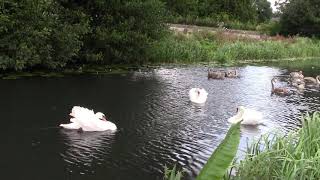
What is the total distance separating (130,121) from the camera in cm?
1202

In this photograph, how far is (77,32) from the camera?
19812mm

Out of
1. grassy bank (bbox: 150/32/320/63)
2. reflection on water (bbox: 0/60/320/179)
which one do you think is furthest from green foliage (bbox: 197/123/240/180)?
grassy bank (bbox: 150/32/320/63)

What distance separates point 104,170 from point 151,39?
1407 centimetres

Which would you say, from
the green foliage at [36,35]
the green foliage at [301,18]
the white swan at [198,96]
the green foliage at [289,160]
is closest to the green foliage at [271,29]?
the green foliage at [301,18]

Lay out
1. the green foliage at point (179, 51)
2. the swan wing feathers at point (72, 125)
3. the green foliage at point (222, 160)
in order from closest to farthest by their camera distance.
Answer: the green foliage at point (222, 160), the swan wing feathers at point (72, 125), the green foliage at point (179, 51)

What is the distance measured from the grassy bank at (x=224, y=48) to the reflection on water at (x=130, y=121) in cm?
505

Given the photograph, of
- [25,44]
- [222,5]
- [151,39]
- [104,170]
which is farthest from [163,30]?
[222,5]

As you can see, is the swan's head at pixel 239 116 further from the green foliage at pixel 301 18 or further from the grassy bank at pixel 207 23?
the green foliage at pixel 301 18

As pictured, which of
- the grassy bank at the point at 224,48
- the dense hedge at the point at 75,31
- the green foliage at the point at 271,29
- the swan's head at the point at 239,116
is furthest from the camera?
the green foliage at the point at 271,29

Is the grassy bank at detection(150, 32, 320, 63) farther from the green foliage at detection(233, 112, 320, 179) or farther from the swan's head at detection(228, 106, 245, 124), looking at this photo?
the green foliage at detection(233, 112, 320, 179)

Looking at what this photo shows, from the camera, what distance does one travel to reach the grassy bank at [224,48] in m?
25.5

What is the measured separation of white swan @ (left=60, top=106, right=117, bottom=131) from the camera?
10.7 metres

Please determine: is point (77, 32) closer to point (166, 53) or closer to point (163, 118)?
point (166, 53)

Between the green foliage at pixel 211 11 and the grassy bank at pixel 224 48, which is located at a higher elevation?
the green foliage at pixel 211 11
